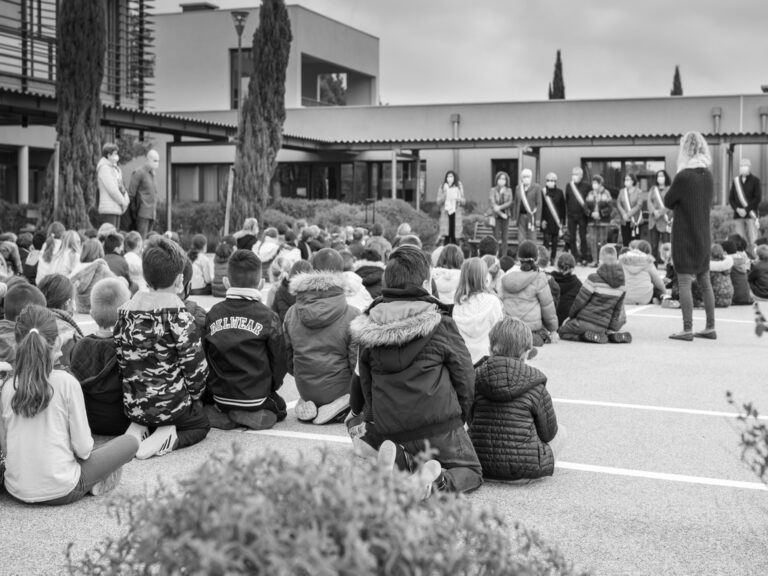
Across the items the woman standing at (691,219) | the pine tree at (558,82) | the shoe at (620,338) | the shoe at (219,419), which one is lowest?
the shoe at (219,419)

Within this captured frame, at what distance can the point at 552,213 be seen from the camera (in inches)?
945

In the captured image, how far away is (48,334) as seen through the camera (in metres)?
5.42

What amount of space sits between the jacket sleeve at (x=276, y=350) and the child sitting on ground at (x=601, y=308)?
19.0 feet

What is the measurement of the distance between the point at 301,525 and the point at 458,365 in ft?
11.6

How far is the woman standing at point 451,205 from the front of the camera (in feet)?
82.2

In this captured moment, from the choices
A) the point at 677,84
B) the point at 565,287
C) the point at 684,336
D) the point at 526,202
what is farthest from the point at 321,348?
the point at 677,84

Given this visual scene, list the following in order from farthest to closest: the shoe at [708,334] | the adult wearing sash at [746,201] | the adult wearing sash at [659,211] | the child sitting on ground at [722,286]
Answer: the adult wearing sash at [659,211]
the adult wearing sash at [746,201]
the child sitting on ground at [722,286]
the shoe at [708,334]

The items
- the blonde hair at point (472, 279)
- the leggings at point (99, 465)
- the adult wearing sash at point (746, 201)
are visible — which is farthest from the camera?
the adult wearing sash at point (746, 201)

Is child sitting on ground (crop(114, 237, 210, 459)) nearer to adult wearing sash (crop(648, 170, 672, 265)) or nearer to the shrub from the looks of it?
the shrub

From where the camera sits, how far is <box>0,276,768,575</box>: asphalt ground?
486 cm

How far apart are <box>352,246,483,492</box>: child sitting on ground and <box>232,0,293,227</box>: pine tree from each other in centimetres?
2331

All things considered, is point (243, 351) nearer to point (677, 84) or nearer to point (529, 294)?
point (529, 294)

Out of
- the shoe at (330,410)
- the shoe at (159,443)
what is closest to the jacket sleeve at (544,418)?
the shoe at (330,410)

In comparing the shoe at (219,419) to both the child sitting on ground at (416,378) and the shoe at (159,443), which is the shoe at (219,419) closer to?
the shoe at (159,443)
